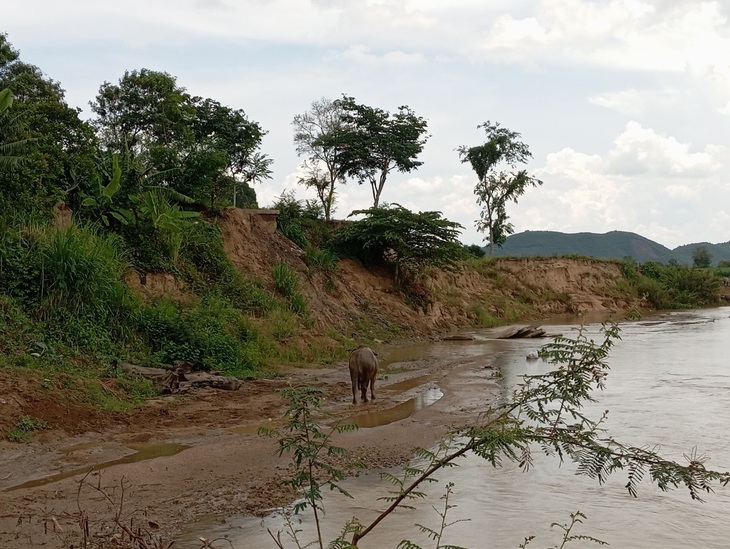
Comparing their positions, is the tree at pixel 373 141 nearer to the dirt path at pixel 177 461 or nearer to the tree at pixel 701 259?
the dirt path at pixel 177 461

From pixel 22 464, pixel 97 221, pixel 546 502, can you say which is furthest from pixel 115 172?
pixel 546 502

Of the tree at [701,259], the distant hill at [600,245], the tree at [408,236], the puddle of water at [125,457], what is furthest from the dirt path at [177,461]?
the distant hill at [600,245]

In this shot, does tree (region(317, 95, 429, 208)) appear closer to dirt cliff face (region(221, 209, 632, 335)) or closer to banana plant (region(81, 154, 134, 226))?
dirt cliff face (region(221, 209, 632, 335))

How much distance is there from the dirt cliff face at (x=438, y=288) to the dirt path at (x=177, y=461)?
891 cm

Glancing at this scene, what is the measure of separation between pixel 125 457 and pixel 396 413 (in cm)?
461

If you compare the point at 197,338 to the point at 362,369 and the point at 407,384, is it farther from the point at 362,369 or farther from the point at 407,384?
the point at 407,384

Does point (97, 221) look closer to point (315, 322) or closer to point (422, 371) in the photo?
point (315, 322)

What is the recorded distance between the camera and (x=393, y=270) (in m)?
29.3

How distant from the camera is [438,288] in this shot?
31.6m

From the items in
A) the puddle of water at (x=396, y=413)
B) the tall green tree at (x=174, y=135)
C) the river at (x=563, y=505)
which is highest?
the tall green tree at (x=174, y=135)

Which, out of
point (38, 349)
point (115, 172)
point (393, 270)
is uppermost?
point (115, 172)

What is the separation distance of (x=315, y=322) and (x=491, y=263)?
19.8 m

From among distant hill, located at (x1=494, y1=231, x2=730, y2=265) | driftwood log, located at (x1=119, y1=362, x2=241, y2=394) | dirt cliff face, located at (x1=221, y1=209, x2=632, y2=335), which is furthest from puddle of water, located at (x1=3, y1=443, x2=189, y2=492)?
distant hill, located at (x1=494, y1=231, x2=730, y2=265)

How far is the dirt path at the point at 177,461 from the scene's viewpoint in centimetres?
651
